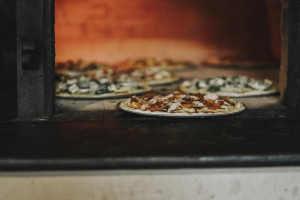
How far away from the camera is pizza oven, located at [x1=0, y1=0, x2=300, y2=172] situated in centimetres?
184

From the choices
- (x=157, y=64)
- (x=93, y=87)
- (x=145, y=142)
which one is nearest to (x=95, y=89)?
(x=93, y=87)

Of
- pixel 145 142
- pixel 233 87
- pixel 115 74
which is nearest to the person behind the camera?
pixel 145 142

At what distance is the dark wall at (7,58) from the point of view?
8.10 feet

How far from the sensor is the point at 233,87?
387cm

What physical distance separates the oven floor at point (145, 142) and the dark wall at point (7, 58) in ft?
0.38

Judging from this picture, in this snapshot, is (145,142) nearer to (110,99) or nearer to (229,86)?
(110,99)

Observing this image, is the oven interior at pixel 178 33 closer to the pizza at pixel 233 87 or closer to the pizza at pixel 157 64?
the pizza at pixel 157 64

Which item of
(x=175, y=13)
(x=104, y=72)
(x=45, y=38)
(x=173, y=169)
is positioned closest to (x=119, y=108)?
(x=45, y=38)

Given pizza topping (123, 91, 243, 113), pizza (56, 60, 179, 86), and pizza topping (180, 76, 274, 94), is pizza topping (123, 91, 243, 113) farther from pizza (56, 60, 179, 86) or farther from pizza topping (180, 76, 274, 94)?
pizza (56, 60, 179, 86)

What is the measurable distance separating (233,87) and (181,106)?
1342 millimetres

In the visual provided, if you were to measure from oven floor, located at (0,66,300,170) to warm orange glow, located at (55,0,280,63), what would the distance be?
10.3 ft

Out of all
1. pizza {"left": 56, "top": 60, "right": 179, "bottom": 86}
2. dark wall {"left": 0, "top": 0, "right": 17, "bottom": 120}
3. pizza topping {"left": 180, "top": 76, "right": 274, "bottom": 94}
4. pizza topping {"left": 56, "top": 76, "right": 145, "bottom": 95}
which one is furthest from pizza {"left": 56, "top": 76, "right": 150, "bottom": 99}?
dark wall {"left": 0, "top": 0, "right": 17, "bottom": 120}

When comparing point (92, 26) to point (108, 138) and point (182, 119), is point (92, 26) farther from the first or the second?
point (108, 138)

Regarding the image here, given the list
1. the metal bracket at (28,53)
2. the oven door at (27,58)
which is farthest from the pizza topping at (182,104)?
the metal bracket at (28,53)
